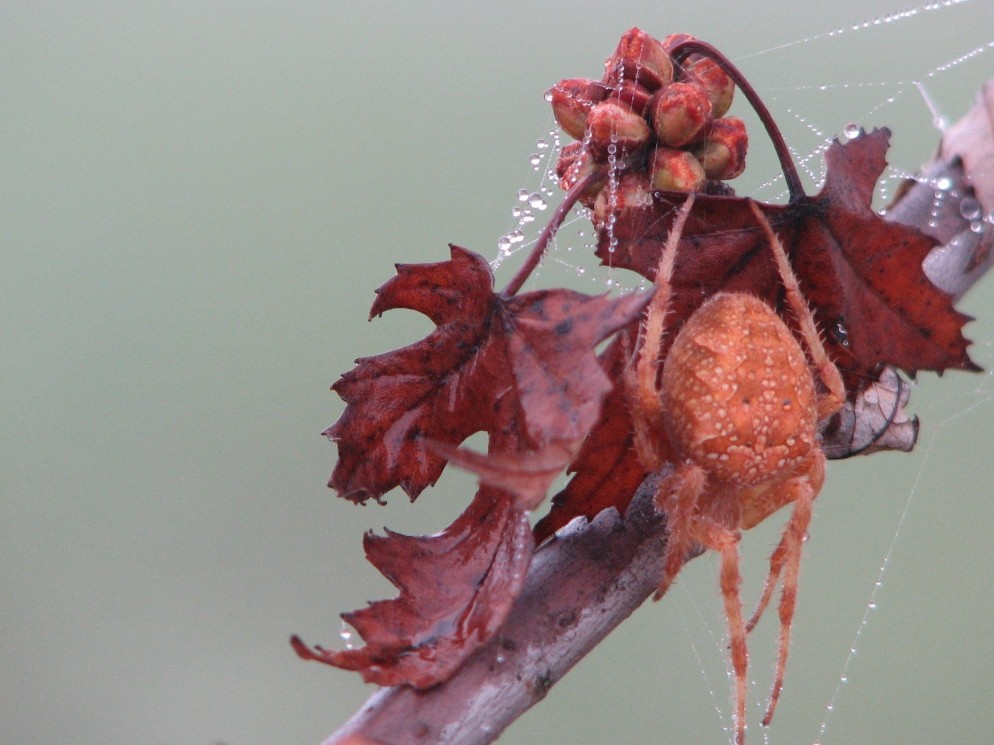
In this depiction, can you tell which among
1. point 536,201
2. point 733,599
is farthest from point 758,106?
point 733,599

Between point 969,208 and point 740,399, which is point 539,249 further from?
point 969,208

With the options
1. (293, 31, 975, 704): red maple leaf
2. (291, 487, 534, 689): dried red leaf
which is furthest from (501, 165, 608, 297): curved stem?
(291, 487, 534, 689): dried red leaf

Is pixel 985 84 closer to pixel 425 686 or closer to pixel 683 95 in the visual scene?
pixel 683 95

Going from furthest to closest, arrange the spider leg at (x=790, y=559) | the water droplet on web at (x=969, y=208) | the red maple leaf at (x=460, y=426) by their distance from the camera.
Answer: the water droplet on web at (x=969, y=208)
the spider leg at (x=790, y=559)
the red maple leaf at (x=460, y=426)

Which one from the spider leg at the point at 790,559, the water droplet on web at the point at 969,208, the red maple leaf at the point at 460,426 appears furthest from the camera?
the water droplet on web at the point at 969,208

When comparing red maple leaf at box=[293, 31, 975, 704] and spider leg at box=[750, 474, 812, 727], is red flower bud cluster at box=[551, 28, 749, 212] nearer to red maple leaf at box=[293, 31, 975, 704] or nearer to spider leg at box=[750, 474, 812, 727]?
red maple leaf at box=[293, 31, 975, 704]

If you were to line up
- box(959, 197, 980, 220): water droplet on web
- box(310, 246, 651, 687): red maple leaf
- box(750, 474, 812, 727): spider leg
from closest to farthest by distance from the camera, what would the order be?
1. box(310, 246, 651, 687): red maple leaf
2. box(750, 474, 812, 727): spider leg
3. box(959, 197, 980, 220): water droplet on web

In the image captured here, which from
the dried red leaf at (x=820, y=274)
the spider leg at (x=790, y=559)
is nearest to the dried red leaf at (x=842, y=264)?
the dried red leaf at (x=820, y=274)

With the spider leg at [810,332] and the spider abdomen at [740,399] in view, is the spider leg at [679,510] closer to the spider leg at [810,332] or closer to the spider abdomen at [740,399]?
the spider abdomen at [740,399]
